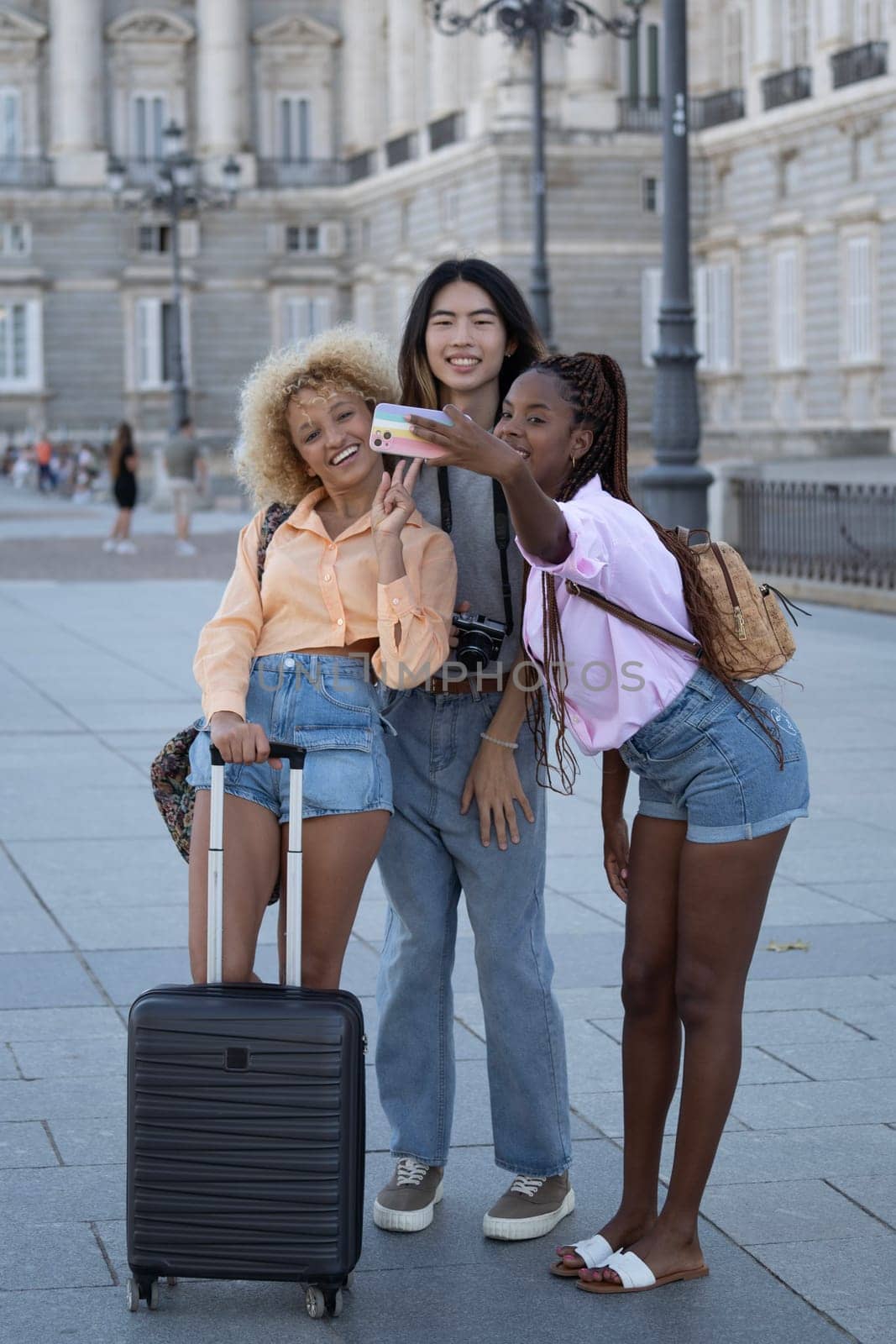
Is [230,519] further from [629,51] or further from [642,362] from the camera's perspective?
[629,51]

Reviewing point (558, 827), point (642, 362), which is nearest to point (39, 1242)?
point (558, 827)

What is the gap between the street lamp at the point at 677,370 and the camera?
14.3 m

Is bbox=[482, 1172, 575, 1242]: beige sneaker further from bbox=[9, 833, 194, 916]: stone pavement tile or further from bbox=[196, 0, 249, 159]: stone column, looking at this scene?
bbox=[196, 0, 249, 159]: stone column

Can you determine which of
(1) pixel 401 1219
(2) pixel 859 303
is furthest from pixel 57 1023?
(2) pixel 859 303

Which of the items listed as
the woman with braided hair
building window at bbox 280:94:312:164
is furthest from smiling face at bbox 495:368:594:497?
building window at bbox 280:94:312:164

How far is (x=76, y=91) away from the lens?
6191cm

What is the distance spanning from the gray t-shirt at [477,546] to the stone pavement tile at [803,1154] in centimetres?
126

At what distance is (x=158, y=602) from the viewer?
18766 mm

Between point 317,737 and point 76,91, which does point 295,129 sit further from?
point 317,737

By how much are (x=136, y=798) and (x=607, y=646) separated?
18.1 ft

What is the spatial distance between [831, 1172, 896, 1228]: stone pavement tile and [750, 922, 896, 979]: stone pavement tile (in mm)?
1646

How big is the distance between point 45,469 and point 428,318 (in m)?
49.8

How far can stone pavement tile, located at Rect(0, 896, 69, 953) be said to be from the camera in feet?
21.0

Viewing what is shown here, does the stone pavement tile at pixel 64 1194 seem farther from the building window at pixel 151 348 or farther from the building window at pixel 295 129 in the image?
the building window at pixel 295 129
